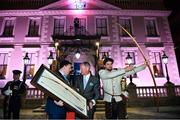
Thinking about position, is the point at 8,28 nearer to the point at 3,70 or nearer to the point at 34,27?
the point at 34,27

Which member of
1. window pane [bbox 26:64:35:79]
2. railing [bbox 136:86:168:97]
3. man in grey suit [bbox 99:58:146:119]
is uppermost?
window pane [bbox 26:64:35:79]

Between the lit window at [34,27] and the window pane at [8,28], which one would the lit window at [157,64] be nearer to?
the lit window at [34,27]

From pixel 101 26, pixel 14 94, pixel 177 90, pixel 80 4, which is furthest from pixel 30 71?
pixel 177 90

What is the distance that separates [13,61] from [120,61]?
10.5 m

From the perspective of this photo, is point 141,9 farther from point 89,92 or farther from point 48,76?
point 48,76

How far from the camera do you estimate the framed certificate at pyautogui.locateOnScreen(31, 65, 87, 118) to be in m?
2.59

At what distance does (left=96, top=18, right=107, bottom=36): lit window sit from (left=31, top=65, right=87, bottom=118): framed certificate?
Answer: 55.5 ft

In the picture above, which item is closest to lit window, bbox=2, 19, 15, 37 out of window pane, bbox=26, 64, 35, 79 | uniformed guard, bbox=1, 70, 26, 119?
window pane, bbox=26, 64, 35, 79

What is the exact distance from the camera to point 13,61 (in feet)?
59.5

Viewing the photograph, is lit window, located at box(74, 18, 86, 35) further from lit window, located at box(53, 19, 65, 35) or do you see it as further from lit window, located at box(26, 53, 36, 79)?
lit window, located at box(26, 53, 36, 79)

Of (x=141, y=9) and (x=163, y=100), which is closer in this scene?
(x=163, y=100)

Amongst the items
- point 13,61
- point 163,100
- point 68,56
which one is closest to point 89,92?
point 163,100

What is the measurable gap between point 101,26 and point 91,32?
141cm

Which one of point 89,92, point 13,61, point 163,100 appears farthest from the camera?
point 13,61
